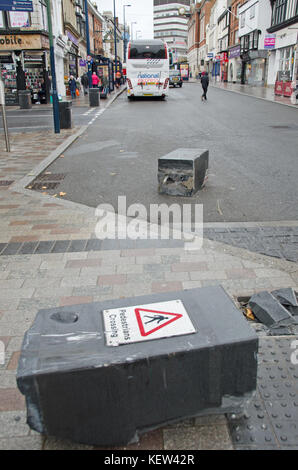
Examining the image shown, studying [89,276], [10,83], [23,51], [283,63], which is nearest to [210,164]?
[89,276]

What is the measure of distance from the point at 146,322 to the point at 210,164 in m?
7.84

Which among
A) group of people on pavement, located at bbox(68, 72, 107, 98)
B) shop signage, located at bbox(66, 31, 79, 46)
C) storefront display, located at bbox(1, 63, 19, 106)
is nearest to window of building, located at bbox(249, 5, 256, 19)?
shop signage, located at bbox(66, 31, 79, 46)

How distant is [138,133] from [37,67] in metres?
16.3

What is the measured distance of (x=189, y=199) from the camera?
6.96m

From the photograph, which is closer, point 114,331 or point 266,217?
point 114,331

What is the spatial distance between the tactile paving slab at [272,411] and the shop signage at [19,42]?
2818 cm

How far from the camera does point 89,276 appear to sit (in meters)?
4.25

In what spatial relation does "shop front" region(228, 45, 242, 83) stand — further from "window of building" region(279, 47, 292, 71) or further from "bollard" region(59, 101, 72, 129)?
"bollard" region(59, 101, 72, 129)

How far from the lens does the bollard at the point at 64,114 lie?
15578 mm

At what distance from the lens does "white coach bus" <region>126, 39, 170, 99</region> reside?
29.5 metres

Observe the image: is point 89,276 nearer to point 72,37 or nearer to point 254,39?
point 72,37

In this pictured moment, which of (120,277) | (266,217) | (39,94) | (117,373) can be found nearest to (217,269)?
(120,277)

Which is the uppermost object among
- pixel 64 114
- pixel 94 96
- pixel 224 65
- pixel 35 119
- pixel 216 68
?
pixel 224 65
